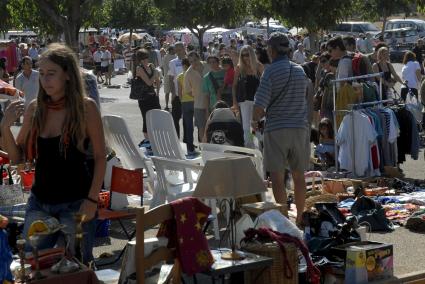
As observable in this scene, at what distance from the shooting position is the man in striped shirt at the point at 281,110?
8672mm

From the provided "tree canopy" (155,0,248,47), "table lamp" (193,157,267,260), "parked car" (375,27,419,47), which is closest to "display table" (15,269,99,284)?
"table lamp" (193,157,267,260)

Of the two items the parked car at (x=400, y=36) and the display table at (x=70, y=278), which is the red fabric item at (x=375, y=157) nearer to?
the display table at (x=70, y=278)

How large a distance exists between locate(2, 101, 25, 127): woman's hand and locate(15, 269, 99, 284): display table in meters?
0.98

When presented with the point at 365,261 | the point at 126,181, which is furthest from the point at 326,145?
the point at 365,261

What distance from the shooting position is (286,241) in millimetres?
6391

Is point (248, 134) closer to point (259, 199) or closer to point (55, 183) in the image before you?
point (259, 199)

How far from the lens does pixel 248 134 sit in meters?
13.4

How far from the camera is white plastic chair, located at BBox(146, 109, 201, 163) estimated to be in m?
10.8

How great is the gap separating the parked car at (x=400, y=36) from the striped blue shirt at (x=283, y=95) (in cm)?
4038

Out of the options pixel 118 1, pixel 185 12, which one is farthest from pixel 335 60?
pixel 118 1

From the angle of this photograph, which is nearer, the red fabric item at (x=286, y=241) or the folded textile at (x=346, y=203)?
the red fabric item at (x=286, y=241)

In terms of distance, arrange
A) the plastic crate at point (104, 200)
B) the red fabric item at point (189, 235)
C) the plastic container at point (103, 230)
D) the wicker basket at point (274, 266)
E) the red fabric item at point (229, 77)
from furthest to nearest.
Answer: the red fabric item at point (229, 77), the plastic container at point (103, 230), the plastic crate at point (104, 200), the wicker basket at point (274, 266), the red fabric item at point (189, 235)

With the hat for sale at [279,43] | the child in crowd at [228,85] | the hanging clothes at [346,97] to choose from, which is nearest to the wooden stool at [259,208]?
the hat for sale at [279,43]

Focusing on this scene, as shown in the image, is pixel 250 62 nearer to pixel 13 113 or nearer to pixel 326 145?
pixel 326 145
